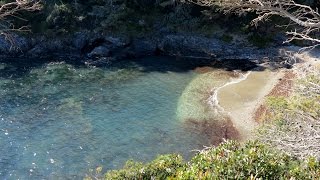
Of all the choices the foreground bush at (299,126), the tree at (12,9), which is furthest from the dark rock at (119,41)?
the foreground bush at (299,126)

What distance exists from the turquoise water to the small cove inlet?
5cm

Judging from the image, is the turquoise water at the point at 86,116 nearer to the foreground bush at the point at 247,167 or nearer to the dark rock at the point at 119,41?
the dark rock at the point at 119,41

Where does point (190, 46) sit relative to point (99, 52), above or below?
above

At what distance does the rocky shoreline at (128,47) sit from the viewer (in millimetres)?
36000

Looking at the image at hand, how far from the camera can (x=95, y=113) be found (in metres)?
26.7

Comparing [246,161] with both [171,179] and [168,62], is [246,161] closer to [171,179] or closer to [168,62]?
[171,179]

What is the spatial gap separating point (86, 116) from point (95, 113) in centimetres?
68

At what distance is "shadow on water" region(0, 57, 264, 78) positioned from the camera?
111 feet

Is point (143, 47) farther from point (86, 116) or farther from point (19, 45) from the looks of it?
point (86, 116)

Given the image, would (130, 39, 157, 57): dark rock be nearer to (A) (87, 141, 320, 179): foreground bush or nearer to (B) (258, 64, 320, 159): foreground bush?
(B) (258, 64, 320, 159): foreground bush

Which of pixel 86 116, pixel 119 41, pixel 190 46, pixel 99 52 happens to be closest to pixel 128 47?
pixel 119 41

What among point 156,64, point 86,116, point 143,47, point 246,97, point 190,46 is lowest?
point 86,116

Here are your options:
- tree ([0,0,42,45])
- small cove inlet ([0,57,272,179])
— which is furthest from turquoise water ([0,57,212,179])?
tree ([0,0,42,45])

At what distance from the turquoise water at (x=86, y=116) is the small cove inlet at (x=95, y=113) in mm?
52
